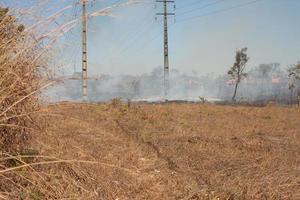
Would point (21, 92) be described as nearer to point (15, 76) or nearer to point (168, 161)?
point (15, 76)

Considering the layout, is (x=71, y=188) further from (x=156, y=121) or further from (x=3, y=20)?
(x=156, y=121)

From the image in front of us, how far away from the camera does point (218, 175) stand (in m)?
8.23

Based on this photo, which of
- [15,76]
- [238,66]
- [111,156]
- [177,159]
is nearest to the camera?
[15,76]

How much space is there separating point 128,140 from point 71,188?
7.63 meters

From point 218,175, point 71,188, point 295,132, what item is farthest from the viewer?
point 295,132

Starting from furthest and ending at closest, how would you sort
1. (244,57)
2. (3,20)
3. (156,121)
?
(244,57), (156,121), (3,20)

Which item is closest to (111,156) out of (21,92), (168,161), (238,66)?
(168,161)

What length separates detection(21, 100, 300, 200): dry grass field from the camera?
618 cm

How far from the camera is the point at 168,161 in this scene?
9.82 meters

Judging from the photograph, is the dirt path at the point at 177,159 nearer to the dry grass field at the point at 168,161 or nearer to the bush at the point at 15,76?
the dry grass field at the point at 168,161

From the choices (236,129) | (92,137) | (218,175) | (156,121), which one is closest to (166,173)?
(218,175)

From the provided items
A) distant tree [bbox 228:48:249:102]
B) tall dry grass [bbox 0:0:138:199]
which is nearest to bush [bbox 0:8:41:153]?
tall dry grass [bbox 0:0:138:199]

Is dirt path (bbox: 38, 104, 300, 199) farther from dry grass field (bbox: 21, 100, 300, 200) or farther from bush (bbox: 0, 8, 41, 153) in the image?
bush (bbox: 0, 8, 41, 153)

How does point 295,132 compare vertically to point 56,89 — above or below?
below
